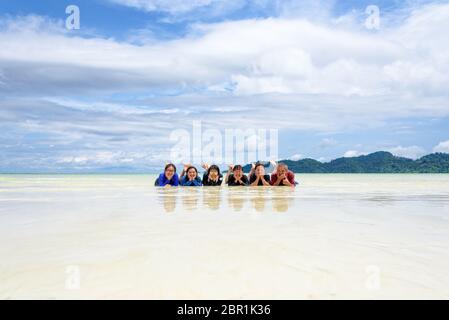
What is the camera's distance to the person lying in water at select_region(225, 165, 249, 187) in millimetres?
17984

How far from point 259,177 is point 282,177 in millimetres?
965

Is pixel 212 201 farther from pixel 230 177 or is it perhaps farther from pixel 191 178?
pixel 230 177

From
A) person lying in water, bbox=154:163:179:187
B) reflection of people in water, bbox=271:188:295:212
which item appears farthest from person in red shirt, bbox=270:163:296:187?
reflection of people in water, bbox=271:188:295:212

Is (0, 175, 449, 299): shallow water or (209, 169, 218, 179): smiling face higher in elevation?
(209, 169, 218, 179): smiling face

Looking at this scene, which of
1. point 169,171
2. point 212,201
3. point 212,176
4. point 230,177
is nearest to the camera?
point 212,201

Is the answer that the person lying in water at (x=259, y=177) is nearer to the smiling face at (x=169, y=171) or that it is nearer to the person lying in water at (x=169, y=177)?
the person lying in water at (x=169, y=177)

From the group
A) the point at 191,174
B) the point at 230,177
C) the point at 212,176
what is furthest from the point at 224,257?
the point at 230,177

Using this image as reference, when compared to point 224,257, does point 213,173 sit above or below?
above

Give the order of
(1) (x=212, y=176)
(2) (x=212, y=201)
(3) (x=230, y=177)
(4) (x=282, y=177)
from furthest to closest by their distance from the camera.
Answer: (3) (x=230, y=177) → (1) (x=212, y=176) → (4) (x=282, y=177) → (2) (x=212, y=201)

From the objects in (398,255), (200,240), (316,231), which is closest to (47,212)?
(200,240)

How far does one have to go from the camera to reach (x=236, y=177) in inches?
716

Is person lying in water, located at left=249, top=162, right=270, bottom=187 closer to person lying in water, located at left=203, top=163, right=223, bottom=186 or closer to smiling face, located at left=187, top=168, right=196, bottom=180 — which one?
person lying in water, located at left=203, top=163, right=223, bottom=186
